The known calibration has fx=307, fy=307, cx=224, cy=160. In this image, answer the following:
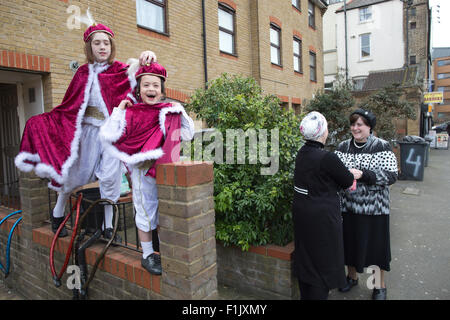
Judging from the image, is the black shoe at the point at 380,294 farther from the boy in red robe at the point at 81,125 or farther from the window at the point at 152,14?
the window at the point at 152,14

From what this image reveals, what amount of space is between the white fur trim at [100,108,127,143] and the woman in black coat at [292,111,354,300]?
149 cm

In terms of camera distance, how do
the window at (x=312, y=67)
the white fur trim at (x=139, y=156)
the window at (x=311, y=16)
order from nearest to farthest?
the white fur trim at (x=139, y=156), the window at (x=311, y=16), the window at (x=312, y=67)

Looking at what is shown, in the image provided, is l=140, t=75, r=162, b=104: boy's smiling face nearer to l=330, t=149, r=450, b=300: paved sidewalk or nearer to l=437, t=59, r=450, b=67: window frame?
l=330, t=149, r=450, b=300: paved sidewalk

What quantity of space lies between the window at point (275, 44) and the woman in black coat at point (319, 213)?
10.0 meters

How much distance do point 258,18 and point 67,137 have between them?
370 inches

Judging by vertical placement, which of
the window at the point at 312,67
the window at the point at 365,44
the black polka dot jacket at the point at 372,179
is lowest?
the black polka dot jacket at the point at 372,179

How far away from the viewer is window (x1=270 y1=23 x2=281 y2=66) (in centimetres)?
1188

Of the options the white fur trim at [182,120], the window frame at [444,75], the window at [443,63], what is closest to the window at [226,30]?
the white fur trim at [182,120]

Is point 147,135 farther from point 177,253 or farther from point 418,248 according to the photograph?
point 418,248

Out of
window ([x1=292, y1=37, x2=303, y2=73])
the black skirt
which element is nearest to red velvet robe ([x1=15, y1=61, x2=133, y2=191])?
the black skirt

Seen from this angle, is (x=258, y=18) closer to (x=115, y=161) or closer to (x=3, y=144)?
(x=3, y=144)

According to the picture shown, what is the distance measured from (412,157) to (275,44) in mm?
6504

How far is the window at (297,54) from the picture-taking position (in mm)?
13969
